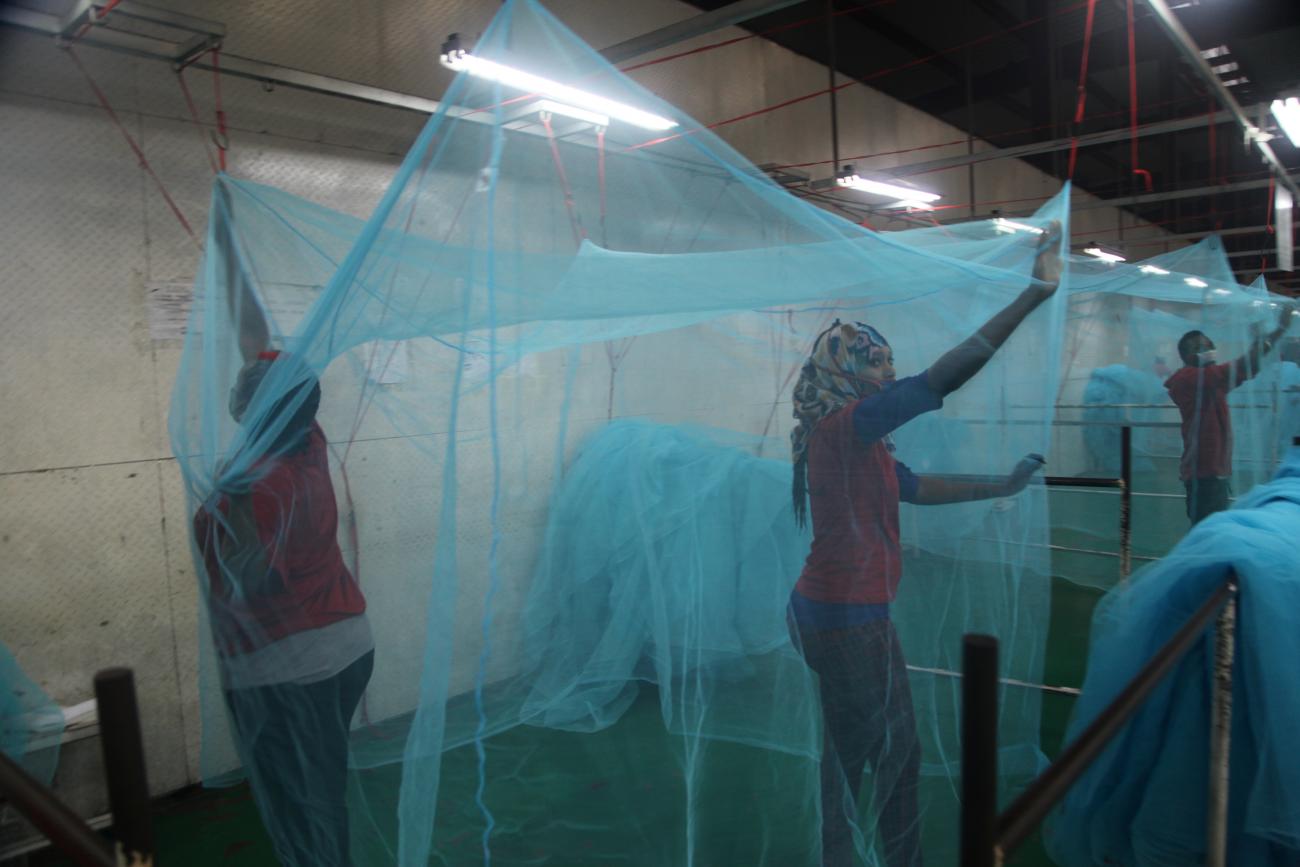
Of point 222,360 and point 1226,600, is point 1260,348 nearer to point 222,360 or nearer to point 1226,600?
point 1226,600

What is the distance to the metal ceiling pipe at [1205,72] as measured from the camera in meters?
3.26

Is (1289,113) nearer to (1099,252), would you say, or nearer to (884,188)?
(884,188)

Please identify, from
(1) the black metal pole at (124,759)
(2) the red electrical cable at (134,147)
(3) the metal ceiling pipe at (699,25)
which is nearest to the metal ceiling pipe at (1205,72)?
(3) the metal ceiling pipe at (699,25)

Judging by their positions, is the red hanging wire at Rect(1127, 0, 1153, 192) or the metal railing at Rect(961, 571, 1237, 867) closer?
the metal railing at Rect(961, 571, 1237, 867)

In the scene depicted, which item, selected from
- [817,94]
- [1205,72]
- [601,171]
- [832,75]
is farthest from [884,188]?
[601,171]

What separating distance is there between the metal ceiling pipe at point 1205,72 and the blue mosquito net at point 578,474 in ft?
4.61

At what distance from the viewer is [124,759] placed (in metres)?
0.74

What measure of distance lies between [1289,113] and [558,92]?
4283 millimetres

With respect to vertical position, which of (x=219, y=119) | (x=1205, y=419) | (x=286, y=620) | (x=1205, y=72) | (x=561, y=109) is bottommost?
(x=286, y=620)

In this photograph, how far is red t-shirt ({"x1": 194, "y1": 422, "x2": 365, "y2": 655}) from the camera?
70.6 inches

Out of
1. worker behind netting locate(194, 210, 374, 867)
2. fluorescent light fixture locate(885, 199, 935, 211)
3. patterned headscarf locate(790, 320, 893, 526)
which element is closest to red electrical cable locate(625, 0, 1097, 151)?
patterned headscarf locate(790, 320, 893, 526)

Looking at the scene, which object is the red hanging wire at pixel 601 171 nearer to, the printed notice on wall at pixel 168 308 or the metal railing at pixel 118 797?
the metal railing at pixel 118 797

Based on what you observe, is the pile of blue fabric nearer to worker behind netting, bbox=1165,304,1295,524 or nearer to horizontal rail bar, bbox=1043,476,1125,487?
horizontal rail bar, bbox=1043,476,1125,487

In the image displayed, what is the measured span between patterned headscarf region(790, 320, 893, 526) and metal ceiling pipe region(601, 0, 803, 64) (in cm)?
153
